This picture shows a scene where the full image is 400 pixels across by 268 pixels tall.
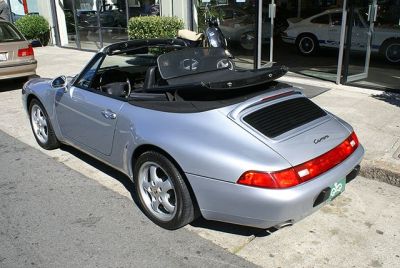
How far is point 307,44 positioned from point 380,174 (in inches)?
289

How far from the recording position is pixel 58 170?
480cm

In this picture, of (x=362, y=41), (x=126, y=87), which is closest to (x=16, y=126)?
(x=126, y=87)

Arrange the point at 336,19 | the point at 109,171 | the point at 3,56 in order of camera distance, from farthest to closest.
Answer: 1. the point at 336,19
2. the point at 3,56
3. the point at 109,171

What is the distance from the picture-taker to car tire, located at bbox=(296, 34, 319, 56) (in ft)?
35.1

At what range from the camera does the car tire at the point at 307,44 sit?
1071 cm

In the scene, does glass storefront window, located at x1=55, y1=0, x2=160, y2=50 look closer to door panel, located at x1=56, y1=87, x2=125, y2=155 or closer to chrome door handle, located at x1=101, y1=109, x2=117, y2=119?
door panel, located at x1=56, y1=87, x2=125, y2=155

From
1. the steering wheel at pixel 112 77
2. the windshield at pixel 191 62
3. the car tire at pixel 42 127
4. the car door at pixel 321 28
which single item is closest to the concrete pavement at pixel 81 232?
the car tire at pixel 42 127

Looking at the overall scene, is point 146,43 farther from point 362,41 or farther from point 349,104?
point 362,41

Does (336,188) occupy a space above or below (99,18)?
below

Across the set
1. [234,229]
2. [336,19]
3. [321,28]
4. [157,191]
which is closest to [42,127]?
[157,191]

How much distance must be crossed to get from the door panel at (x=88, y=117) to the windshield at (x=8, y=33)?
16.2ft

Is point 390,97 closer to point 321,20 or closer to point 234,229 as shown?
point 321,20

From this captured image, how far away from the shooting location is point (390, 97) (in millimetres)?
7219

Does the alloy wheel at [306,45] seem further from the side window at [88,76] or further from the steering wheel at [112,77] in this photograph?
the side window at [88,76]
